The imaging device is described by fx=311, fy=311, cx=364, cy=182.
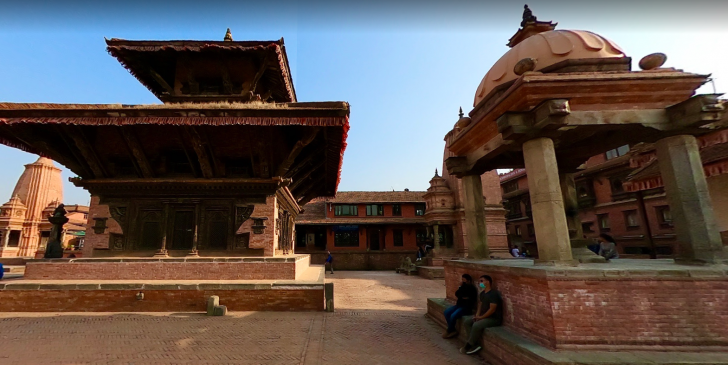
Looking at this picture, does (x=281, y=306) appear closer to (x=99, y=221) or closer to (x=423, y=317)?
(x=423, y=317)

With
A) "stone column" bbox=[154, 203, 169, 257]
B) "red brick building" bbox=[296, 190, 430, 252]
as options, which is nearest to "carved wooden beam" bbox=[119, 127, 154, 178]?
"stone column" bbox=[154, 203, 169, 257]

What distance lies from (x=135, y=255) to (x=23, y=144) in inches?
207

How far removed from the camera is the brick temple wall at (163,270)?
30.6 feet

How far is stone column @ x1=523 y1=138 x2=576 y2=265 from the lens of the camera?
4957 mm

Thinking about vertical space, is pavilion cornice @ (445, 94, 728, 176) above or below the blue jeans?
above

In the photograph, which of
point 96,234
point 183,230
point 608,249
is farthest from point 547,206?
point 96,234

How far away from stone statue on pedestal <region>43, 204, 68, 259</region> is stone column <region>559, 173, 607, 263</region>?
14881mm

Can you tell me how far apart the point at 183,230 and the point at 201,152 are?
2786 mm

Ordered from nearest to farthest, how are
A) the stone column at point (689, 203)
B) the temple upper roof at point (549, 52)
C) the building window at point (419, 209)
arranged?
the stone column at point (689, 203)
the temple upper roof at point (549, 52)
the building window at point (419, 209)

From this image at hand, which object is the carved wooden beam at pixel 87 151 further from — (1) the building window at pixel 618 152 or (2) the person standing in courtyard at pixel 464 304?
(1) the building window at pixel 618 152

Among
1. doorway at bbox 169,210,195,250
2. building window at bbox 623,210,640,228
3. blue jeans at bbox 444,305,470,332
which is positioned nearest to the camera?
blue jeans at bbox 444,305,470,332

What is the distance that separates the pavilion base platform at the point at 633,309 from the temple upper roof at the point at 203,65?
10.8 m

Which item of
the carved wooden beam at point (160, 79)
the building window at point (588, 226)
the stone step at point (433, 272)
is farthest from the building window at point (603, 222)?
the carved wooden beam at point (160, 79)

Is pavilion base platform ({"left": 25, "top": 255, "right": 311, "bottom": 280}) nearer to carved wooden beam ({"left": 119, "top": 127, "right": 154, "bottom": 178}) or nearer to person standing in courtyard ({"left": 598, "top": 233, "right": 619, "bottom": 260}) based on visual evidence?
carved wooden beam ({"left": 119, "top": 127, "right": 154, "bottom": 178})
